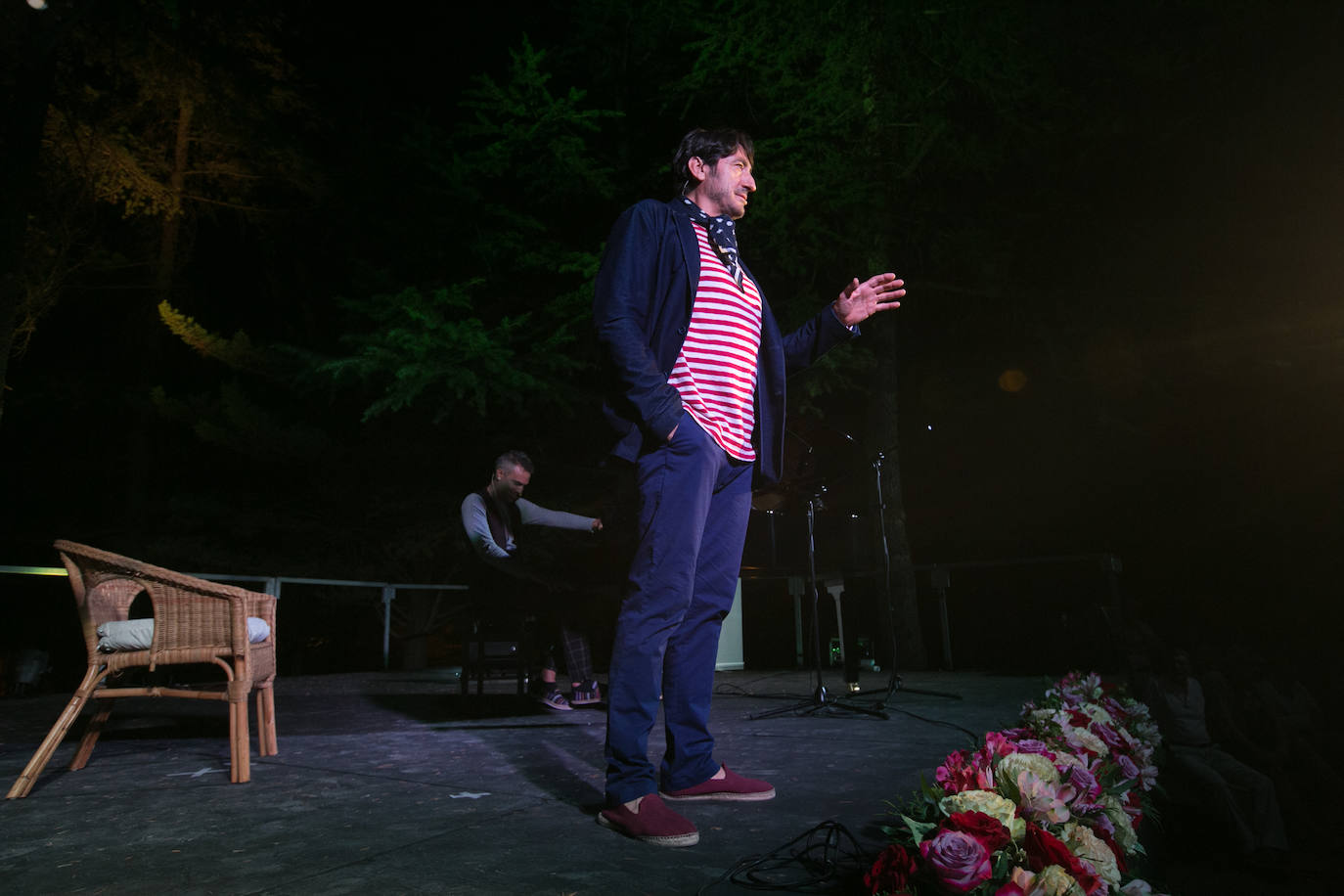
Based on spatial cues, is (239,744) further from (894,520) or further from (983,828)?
(894,520)

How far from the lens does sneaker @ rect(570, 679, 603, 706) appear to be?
404cm

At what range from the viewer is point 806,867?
50.8 inches

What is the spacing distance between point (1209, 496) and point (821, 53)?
904 cm

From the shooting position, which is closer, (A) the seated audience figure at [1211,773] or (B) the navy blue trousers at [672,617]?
(B) the navy blue trousers at [672,617]

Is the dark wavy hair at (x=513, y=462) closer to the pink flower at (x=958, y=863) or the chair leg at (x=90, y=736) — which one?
the chair leg at (x=90, y=736)

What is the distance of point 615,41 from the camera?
26.4 ft

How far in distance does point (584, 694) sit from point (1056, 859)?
3.21 metres

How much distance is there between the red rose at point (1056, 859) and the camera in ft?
3.58

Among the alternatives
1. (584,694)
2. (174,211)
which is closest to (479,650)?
(584,694)

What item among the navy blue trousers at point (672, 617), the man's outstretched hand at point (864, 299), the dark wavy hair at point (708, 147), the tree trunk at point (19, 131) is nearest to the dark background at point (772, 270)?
the tree trunk at point (19, 131)

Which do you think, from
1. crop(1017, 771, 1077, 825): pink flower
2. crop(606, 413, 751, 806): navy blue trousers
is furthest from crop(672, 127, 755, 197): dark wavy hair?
crop(1017, 771, 1077, 825): pink flower

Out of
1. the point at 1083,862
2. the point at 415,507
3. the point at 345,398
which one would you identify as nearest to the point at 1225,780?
the point at 1083,862

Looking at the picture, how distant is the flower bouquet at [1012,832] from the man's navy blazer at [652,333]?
872mm

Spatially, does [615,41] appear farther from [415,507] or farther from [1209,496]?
[1209,496]
